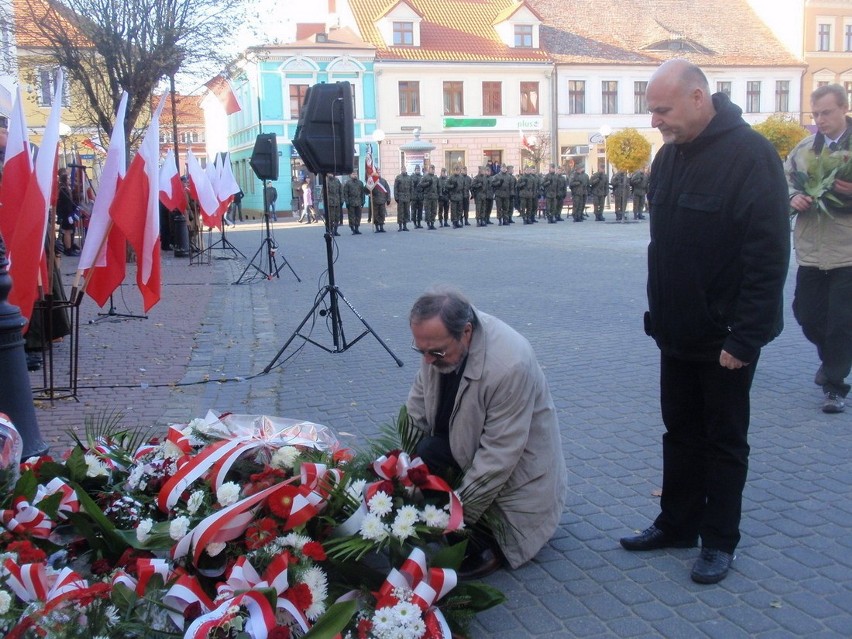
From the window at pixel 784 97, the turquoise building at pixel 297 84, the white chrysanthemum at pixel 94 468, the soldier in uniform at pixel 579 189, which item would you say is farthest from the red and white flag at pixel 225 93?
the window at pixel 784 97

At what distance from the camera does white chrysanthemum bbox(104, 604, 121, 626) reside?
2.92 metres

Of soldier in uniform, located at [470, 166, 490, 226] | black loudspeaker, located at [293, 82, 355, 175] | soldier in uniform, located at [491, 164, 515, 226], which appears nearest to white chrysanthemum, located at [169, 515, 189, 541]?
black loudspeaker, located at [293, 82, 355, 175]

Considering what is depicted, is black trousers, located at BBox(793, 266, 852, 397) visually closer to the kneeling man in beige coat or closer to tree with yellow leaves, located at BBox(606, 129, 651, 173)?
the kneeling man in beige coat

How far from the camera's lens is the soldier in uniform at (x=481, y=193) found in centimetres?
2955

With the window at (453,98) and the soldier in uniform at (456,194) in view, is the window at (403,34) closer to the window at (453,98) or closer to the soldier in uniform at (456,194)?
the window at (453,98)

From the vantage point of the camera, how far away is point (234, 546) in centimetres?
338

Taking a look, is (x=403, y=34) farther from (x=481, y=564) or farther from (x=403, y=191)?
(x=481, y=564)

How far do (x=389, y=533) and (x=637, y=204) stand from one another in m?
27.8

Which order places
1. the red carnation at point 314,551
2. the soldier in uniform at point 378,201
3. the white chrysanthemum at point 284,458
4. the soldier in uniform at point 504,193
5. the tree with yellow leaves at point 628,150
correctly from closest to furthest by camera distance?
the red carnation at point 314,551, the white chrysanthemum at point 284,458, the soldier in uniform at point 378,201, the soldier in uniform at point 504,193, the tree with yellow leaves at point 628,150

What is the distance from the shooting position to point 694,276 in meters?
3.45

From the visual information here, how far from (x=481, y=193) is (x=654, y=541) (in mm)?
26431

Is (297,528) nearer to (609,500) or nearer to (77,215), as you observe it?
(609,500)

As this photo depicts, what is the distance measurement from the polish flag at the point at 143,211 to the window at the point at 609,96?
161ft

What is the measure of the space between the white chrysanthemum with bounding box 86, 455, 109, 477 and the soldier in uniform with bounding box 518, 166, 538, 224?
2682 cm
